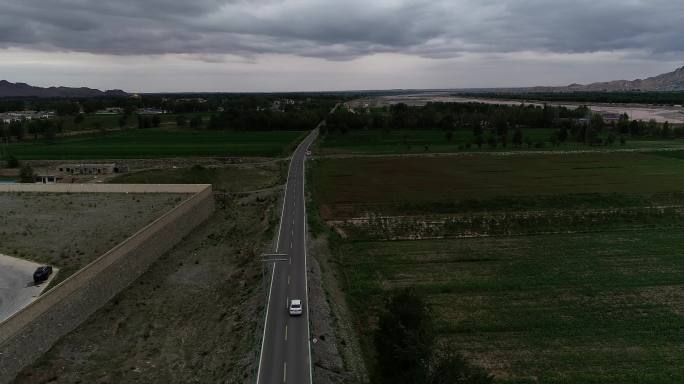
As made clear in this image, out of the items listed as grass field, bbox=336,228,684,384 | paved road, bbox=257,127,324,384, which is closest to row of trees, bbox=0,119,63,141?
paved road, bbox=257,127,324,384

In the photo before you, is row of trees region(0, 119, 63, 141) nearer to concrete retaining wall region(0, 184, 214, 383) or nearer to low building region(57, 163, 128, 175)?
low building region(57, 163, 128, 175)

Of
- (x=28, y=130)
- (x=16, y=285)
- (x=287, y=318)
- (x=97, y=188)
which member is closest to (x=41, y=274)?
(x=16, y=285)

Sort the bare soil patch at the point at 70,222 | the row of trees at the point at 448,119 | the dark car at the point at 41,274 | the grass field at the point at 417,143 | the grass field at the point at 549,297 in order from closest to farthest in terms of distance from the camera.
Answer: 1. the grass field at the point at 549,297
2. the dark car at the point at 41,274
3. the bare soil patch at the point at 70,222
4. the grass field at the point at 417,143
5. the row of trees at the point at 448,119

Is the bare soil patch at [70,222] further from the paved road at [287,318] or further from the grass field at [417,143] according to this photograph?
the grass field at [417,143]

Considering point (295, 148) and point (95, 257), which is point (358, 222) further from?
point (295, 148)

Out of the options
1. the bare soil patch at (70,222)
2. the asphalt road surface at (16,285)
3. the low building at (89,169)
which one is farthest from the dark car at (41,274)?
the low building at (89,169)

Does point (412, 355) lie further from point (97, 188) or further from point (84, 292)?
point (97, 188)
